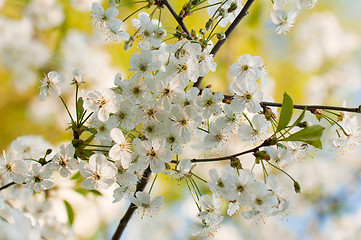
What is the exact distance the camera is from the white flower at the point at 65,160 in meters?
0.67

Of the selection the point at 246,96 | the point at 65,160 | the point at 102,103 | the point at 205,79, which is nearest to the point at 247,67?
the point at 246,96

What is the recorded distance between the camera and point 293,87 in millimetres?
2971

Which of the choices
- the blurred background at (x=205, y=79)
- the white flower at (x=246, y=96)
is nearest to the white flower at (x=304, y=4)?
the white flower at (x=246, y=96)

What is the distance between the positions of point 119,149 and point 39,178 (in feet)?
0.67

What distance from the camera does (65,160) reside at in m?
0.68

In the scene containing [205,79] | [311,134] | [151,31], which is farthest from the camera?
[205,79]

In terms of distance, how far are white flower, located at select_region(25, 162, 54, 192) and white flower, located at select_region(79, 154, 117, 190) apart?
9 cm

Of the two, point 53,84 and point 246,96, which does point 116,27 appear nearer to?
point 53,84

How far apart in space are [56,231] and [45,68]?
1.51m

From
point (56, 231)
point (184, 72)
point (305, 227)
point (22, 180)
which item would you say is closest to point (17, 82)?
point (56, 231)

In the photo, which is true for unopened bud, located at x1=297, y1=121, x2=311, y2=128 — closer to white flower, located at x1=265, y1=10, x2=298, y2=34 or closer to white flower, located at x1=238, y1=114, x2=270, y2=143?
white flower, located at x1=238, y1=114, x2=270, y2=143

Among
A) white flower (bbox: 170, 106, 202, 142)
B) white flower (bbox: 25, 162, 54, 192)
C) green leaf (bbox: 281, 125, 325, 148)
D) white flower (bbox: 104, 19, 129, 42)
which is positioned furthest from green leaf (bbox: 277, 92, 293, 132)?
white flower (bbox: 25, 162, 54, 192)

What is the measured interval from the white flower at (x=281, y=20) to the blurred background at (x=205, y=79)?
1.23 m

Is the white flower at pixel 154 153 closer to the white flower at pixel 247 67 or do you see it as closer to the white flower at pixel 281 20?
the white flower at pixel 247 67
